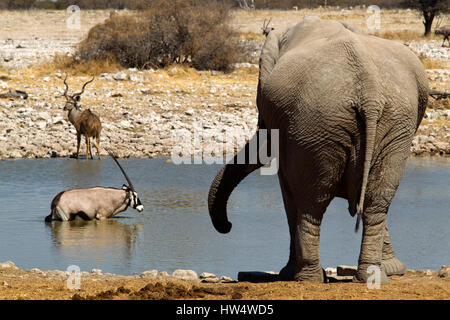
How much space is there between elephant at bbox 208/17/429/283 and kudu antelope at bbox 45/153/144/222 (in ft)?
16.7

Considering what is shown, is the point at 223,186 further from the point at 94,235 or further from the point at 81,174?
the point at 81,174

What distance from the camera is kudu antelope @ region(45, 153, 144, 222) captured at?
10.4 metres

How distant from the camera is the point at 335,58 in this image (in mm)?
5332

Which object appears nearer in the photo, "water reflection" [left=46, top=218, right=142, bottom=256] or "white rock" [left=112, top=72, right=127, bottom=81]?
"water reflection" [left=46, top=218, right=142, bottom=256]

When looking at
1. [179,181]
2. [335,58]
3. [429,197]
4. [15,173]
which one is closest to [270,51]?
[335,58]

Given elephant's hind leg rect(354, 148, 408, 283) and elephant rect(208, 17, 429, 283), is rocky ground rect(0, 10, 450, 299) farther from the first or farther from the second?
elephant rect(208, 17, 429, 283)

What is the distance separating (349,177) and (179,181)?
826 cm

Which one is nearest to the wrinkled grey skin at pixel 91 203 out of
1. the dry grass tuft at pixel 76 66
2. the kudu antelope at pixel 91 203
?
the kudu antelope at pixel 91 203

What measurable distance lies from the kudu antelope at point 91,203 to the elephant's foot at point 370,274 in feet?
18.0

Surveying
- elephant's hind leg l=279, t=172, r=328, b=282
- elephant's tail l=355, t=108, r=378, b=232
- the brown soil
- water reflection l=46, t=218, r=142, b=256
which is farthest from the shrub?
elephant's tail l=355, t=108, r=378, b=232

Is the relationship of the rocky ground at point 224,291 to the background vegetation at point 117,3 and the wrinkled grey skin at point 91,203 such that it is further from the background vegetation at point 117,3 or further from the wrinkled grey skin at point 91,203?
the background vegetation at point 117,3

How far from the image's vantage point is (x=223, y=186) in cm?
663

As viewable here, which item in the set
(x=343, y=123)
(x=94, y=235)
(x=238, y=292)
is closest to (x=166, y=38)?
(x=94, y=235)

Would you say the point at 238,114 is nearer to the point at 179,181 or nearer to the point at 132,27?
the point at 179,181
